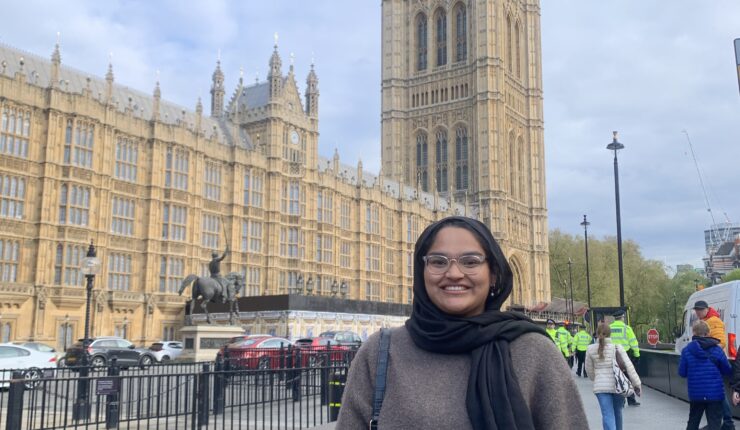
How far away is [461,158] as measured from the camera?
83.6m

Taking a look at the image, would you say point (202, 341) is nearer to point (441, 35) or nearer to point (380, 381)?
point (380, 381)

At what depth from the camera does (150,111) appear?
43719 mm

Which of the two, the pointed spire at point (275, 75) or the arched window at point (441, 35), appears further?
the arched window at point (441, 35)

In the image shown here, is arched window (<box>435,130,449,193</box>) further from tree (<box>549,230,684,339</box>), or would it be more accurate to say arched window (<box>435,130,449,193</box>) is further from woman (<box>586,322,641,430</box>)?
woman (<box>586,322,641,430</box>)

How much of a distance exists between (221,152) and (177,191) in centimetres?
489

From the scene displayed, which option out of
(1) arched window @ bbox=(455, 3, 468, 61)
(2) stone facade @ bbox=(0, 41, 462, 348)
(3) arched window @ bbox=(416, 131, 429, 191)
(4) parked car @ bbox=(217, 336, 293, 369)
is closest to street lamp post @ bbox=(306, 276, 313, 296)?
(2) stone facade @ bbox=(0, 41, 462, 348)

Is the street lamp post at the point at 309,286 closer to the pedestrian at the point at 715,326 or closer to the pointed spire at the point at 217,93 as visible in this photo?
the pointed spire at the point at 217,93

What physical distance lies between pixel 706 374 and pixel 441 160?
76.7 m

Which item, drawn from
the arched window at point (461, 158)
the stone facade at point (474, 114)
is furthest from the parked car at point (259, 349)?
the arched window at point (461, 158)

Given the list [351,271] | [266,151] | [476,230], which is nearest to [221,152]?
[266,151]

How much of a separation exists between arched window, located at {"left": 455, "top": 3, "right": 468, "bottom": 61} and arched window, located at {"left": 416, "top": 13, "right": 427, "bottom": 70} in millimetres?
4241

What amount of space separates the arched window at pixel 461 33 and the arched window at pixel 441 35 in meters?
1.55

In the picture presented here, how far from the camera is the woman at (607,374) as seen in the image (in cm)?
A: 919

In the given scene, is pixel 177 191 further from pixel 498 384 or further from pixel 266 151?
pixel 498 384
